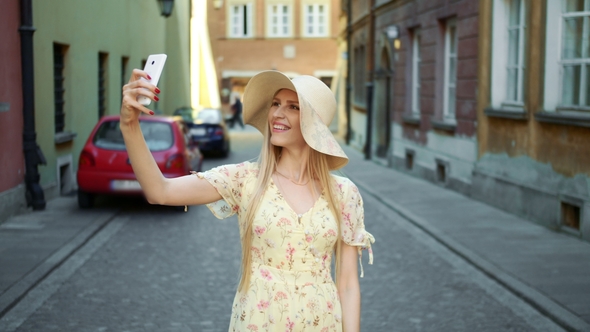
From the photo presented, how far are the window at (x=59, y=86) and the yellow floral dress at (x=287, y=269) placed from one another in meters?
12.5

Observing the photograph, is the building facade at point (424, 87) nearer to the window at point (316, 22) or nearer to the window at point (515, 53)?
the window at point (515, 53)

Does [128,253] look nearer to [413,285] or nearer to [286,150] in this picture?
[413,285]

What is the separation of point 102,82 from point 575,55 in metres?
11.3

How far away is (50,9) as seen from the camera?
13953 mm

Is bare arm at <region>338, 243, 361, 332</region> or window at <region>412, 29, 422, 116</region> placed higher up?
window at <region>412, 29, 422, 116</region>

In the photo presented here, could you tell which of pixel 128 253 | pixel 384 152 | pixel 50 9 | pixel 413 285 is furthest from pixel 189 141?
pixel 384 152

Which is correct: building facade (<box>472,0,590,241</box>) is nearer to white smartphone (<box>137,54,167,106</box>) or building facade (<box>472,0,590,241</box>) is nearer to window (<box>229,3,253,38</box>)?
white smartphone (<box>137,54,167,106</box>)

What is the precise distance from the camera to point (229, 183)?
3.28 m

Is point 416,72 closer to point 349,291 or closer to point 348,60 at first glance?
point 348,60

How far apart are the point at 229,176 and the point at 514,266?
6.04 m

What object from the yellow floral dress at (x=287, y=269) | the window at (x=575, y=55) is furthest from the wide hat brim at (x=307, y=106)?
the window at (x=575, y=55)

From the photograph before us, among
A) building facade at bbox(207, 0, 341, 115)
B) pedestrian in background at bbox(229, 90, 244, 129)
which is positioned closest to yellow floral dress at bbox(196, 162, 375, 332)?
pedestrian in background at bbox(229, 90, 244, 129)

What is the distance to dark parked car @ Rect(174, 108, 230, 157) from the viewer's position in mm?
24875

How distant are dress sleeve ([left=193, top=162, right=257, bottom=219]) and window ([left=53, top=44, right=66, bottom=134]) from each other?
40.5 ft
